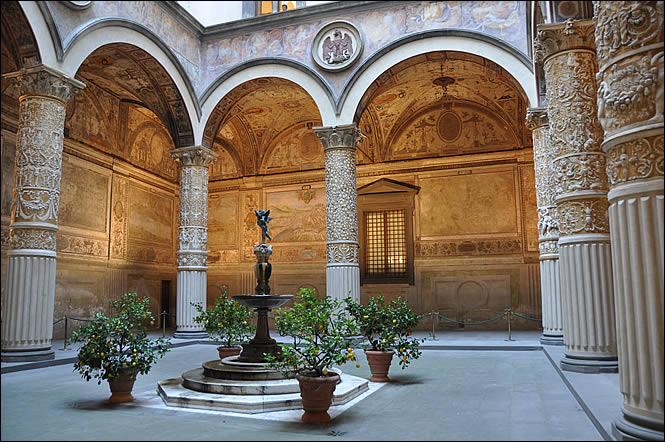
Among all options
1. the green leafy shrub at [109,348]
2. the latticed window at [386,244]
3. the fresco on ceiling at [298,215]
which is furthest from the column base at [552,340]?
the fresco on ceiling at [298,215]

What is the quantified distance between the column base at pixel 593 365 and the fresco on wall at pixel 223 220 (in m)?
13.8

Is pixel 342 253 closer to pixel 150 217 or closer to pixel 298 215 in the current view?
pixel 298 215

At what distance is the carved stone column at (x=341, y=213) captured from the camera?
12.4m

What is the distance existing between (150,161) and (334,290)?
28.4ft

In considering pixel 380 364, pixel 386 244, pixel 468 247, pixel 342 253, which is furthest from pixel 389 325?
pixel 386 244

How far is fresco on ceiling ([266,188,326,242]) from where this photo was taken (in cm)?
1794

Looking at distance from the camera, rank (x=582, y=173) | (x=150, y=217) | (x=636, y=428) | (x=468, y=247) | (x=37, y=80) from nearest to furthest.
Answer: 1. (x=636, y=428)
2. (x=582, y=173)
3. (x=37, y=80)
4. (x=468, y=247)
5. (x=150, y=217)

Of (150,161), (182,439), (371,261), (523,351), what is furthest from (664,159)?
(150,161)

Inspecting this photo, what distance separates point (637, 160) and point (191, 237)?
11.7m

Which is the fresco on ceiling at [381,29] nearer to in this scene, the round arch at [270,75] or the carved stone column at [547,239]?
the round arch at [270,75]

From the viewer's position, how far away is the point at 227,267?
1878 centimetres

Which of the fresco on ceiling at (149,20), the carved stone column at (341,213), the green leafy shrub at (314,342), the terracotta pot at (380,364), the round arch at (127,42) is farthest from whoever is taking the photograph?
the carved stone column at (341,213)

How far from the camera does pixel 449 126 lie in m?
17.1

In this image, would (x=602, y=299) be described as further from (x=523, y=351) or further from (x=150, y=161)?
(x=150, y=161)
